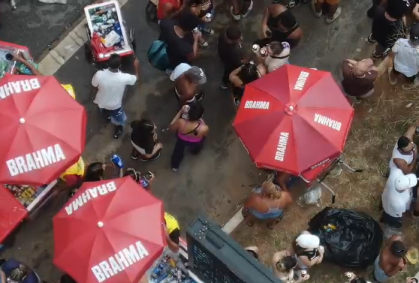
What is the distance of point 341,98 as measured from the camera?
823 cm

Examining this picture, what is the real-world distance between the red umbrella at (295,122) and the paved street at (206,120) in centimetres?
163

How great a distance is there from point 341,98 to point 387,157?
201 centimetres

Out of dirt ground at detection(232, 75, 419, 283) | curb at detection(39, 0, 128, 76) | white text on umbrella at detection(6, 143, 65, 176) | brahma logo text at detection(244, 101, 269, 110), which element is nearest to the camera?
white text on umbrella at detection(6, 143, 65, 176)

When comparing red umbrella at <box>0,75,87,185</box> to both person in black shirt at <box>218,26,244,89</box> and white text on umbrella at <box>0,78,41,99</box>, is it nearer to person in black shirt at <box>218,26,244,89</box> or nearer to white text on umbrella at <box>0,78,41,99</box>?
white text on umbrella at <box>0,78,41,99</box>

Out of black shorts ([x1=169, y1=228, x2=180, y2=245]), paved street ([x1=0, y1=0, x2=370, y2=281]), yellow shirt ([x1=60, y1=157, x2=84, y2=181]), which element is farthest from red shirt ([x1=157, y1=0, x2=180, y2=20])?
black shorts ([x1=169, y1=228, x2=180, y2=245])

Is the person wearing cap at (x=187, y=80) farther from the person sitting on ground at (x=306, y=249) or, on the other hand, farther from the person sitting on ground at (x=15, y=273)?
the person sitting on ground at (x=15, y=273)

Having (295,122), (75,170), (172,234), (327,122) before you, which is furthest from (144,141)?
(327,122)

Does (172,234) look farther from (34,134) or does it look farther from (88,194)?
(34,134)

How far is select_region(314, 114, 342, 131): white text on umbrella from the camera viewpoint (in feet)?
26.1

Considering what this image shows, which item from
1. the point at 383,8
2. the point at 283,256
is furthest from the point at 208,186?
the point at 383,8

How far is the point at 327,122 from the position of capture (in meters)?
7.99

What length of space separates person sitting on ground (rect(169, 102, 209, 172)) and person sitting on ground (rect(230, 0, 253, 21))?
8.10 ft


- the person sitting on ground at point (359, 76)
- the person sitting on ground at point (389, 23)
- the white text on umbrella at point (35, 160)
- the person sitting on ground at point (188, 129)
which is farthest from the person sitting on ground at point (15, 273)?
the person sitting on ground at point (389, 23)

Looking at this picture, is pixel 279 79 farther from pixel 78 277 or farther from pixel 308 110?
pixel 78 277
